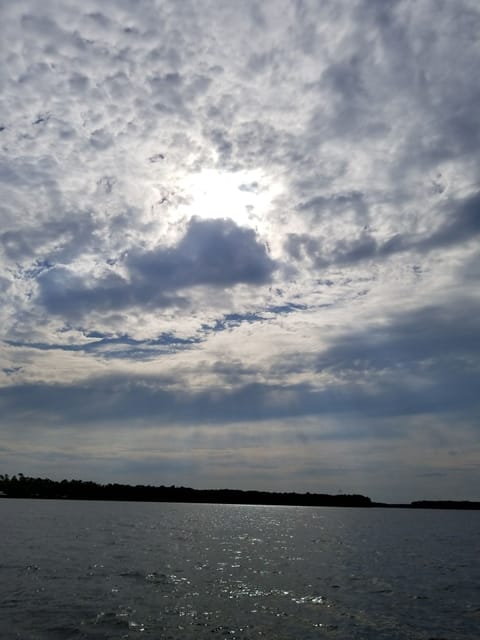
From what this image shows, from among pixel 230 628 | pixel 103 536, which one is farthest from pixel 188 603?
pixel 103 536

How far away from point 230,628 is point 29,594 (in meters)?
15.2

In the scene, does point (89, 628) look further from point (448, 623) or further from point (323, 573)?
point (323, 573)

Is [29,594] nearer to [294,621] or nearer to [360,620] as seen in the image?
[294,621]

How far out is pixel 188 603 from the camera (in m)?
36.5

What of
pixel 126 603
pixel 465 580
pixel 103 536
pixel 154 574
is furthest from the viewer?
pixel 103 536

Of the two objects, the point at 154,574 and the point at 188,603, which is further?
the point at 154,574

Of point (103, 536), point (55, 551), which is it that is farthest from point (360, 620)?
point (103, 536)

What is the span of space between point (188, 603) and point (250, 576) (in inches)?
589

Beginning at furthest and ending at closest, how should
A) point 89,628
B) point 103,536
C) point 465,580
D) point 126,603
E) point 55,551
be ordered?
point 103,536 < point 55,551 < point 465,580 < point 126,603 < point 89,628

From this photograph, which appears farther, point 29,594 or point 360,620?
point 29,594

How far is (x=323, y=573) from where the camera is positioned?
176 feet

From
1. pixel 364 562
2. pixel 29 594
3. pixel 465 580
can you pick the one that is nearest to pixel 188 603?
pixel 29 594

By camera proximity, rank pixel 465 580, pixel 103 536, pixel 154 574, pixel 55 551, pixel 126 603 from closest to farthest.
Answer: pixel 126 603 → pixel 154 574 → pixel 465 580 → pixel 55 551 → pixel 103 536

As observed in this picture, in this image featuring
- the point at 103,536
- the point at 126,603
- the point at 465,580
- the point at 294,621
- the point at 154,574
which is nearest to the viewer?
the point at 294,621
